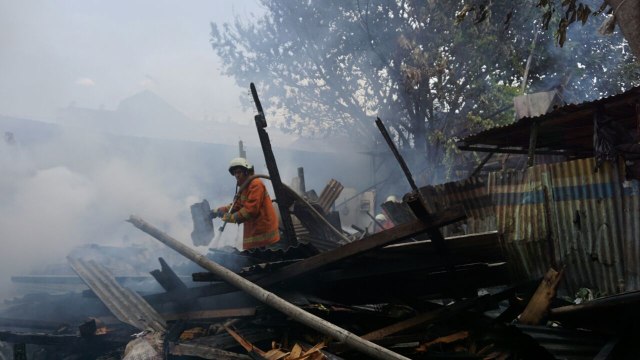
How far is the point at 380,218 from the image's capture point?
39.3 feet

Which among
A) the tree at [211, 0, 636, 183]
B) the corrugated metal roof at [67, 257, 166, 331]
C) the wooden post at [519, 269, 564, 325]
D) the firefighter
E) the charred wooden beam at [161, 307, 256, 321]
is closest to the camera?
the wooden post at [519, 269, 564, 325]

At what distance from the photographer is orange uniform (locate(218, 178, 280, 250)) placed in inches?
234

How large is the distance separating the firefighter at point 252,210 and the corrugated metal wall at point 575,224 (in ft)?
9.86

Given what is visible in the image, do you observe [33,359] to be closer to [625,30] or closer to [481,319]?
[481,319]

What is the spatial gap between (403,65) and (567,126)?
977 centimetres

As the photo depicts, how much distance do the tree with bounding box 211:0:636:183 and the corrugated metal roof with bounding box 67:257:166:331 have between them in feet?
36.2

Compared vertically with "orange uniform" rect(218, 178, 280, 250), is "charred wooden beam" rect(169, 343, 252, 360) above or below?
below

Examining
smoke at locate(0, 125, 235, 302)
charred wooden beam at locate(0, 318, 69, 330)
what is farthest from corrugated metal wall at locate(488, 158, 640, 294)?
smoke at locate(0, 125, 235, 302)

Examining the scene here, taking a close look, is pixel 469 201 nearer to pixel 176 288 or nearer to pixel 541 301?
pixel 541 301

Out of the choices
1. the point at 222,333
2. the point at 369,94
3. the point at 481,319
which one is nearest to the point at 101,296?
the point at 222,333

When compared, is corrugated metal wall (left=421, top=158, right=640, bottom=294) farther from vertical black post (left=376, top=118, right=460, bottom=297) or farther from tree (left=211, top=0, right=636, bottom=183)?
tree (left=211, top=0, right=636, bottom=183)

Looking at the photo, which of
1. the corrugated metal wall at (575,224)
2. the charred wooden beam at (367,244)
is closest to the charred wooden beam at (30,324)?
the charred wooden beam at (367,244)

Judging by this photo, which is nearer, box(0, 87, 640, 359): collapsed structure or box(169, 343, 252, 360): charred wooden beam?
box(0, 87, 640, 359): collapsed structure

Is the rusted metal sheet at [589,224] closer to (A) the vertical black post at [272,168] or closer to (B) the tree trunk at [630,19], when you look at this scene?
(B) the tree trunk at [630,19]
